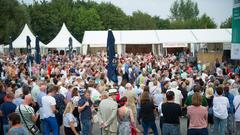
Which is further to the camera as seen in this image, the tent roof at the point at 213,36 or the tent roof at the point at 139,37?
the tent roof at the point at 139,37

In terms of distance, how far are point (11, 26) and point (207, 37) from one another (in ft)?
94.6

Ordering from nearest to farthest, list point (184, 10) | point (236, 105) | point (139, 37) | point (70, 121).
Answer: point (70, 121), point (236, 105), point (139, 37), point (184, 10)

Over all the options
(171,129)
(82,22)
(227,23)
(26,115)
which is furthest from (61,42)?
(227,23)

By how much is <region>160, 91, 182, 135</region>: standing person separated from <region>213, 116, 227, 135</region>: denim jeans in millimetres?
2554

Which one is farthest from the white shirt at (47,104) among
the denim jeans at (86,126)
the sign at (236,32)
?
the sign at (236,32)

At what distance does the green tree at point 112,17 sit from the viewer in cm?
8006

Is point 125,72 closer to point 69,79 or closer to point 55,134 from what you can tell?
point 69,79

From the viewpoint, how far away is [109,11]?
82.5m

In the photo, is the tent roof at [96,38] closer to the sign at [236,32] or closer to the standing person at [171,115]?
the sign at [236,32]

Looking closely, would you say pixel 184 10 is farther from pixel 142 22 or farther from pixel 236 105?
pixel 236 105

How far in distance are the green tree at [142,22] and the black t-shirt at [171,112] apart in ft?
274

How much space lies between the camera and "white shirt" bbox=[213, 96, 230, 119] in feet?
35.9

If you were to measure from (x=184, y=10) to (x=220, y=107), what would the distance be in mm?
120155

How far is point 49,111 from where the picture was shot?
35.4ft
